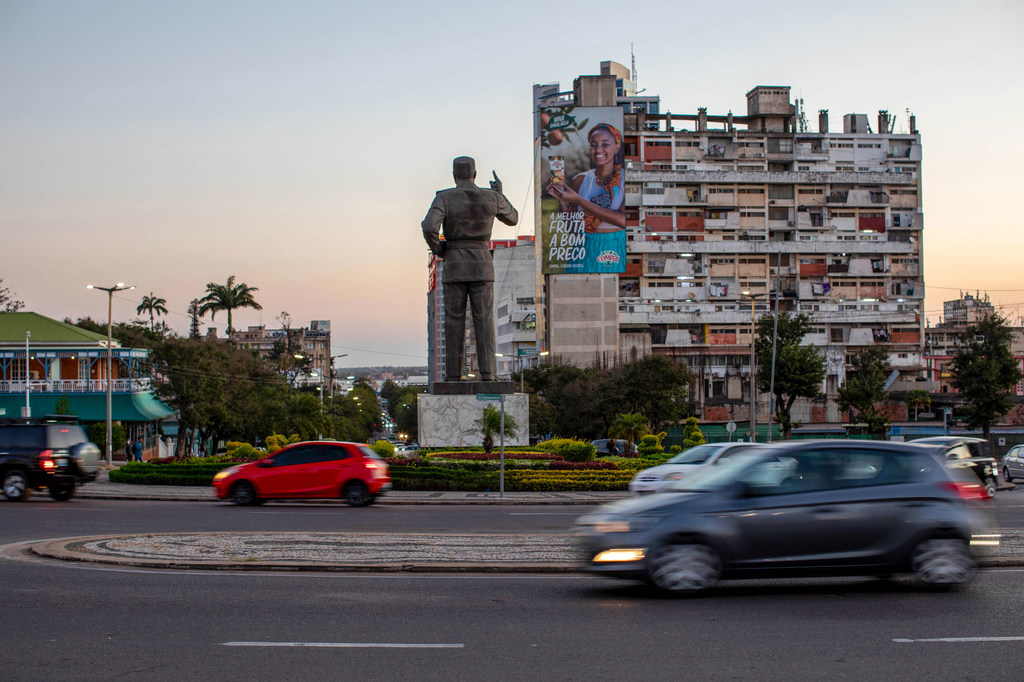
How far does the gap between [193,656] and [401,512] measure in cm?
1341

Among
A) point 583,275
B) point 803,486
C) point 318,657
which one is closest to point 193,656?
point 318,657

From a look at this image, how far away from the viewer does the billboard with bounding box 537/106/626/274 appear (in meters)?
81.4

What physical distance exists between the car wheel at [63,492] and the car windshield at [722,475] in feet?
56.1

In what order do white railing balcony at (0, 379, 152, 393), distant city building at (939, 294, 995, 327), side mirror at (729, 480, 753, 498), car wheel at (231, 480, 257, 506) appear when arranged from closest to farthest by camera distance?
side mirror at (729, 480, 753, 498) < car wheel at (231, 480, 257, 506) < white railing balcony at (0, 379, 152, 393) < distant city building at (939, 294, 995, 327)

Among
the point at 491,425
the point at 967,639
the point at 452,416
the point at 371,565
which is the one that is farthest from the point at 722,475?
the point at 452,416

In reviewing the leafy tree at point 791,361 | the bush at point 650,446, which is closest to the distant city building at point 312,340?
the leafy tree at point 791,361

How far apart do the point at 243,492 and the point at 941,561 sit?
16235 millimetres

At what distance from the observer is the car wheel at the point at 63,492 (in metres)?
23.2

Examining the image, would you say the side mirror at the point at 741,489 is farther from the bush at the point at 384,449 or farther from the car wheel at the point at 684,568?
the bush at the point at 384,449

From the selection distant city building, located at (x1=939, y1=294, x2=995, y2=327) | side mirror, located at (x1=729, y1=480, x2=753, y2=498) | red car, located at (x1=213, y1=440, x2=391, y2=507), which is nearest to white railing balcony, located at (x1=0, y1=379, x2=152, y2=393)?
red car, located at (x1=213, y1=440, x2=391, y2=507)

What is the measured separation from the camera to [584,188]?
81625mm

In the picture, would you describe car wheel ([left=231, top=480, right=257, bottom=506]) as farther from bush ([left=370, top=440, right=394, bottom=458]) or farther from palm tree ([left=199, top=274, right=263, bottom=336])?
palm tree ([left=199, top=274, right=263, bottom=336])

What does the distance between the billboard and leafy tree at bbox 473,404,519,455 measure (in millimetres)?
47532

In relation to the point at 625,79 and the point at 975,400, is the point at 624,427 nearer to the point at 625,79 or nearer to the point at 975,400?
the point at 975,400
